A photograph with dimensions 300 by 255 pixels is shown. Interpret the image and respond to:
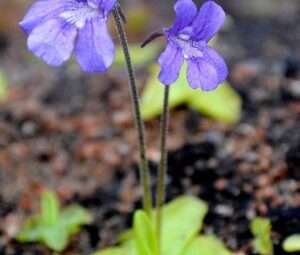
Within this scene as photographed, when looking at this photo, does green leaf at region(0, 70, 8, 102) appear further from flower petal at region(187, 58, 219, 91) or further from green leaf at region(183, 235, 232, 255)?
flower petal at region(187, 58, 219, 91)

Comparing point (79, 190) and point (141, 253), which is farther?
point (79, 190)

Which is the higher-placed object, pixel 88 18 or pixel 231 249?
pixel 88 18

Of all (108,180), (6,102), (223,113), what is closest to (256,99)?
(223,113)

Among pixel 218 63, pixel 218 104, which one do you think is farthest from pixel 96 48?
pixel 218 104

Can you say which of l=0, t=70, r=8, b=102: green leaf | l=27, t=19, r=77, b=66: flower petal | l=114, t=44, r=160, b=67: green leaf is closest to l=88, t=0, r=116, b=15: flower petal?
l=27, t=19, r=77, b=66: flower petal

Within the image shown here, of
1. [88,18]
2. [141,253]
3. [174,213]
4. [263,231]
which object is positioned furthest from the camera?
[174,213]

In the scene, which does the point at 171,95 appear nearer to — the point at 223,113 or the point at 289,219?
the point at 223,113
